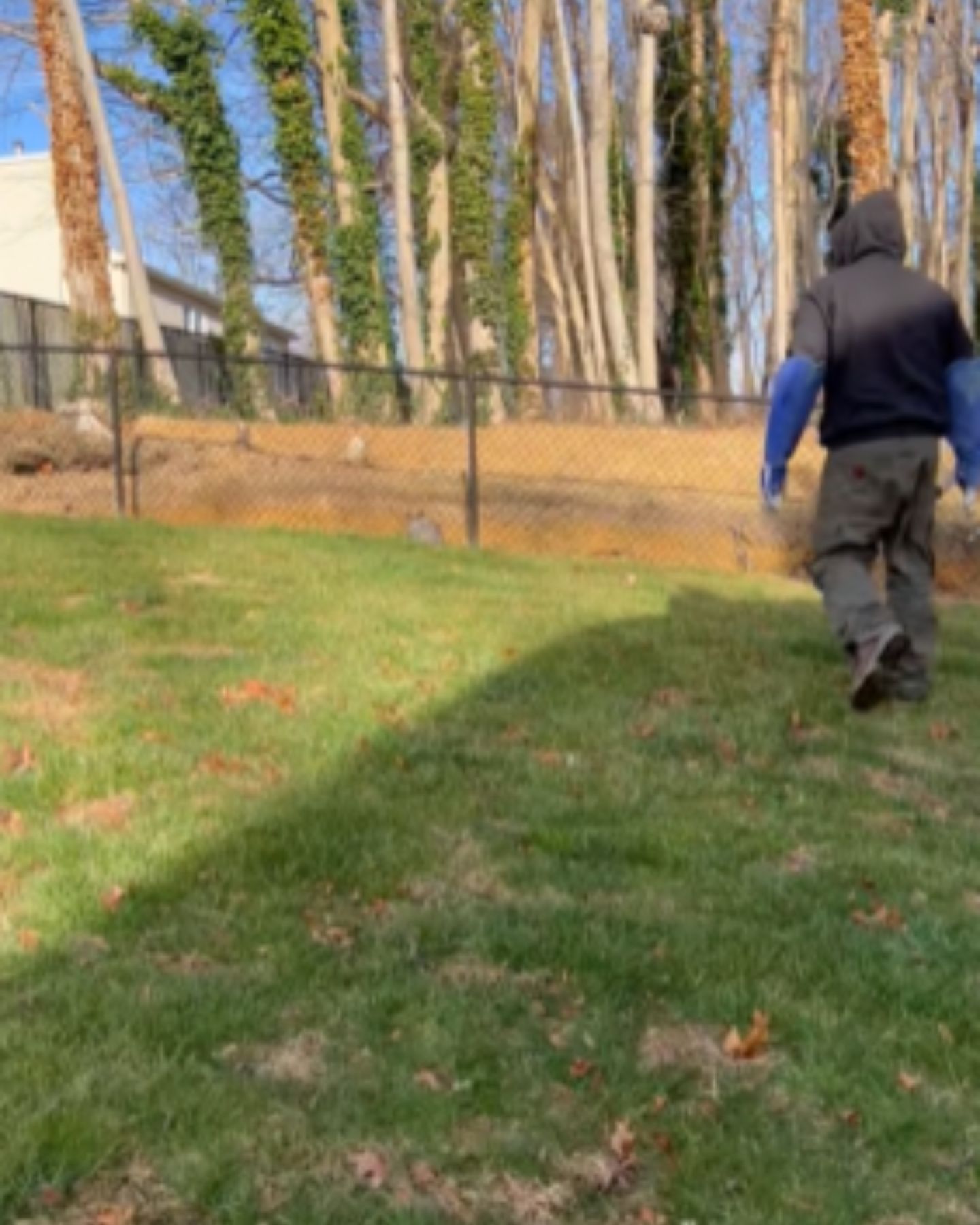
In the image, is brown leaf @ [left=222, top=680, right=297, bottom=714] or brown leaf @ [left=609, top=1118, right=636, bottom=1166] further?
brown leaf @ [left=222, top=680, right=297, bottom=714]

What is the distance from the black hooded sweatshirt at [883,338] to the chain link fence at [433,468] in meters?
5.42

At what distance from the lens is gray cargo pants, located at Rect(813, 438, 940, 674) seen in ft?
17.8

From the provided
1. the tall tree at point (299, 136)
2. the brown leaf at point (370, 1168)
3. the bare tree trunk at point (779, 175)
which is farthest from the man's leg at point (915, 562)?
the bare tree trunk at point (779, 175)

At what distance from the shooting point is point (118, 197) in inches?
704

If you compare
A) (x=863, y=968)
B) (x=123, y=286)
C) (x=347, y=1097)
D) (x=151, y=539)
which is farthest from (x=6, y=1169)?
(x=123, y=286)

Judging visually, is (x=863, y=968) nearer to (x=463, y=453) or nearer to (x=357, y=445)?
(x=463, y=453)

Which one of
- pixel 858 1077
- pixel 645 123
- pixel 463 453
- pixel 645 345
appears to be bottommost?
pixel 858 1077

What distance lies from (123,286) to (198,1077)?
99.8 feet

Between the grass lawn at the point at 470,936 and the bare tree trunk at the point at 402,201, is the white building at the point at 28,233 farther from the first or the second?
the grass lawn at the point at 470,936

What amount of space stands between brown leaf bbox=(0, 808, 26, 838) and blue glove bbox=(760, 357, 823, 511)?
3.29m

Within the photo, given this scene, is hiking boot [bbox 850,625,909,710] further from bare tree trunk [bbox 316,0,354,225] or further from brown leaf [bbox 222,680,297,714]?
bare tree trunk [bbox 316,0,354,225]

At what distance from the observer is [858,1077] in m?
2.65

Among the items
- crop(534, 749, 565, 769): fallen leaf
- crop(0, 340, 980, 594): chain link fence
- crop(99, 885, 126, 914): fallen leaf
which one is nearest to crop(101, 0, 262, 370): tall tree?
crop(0, 340, 980, 594): chain link fence

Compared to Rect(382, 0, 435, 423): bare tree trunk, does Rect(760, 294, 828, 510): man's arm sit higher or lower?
lower
